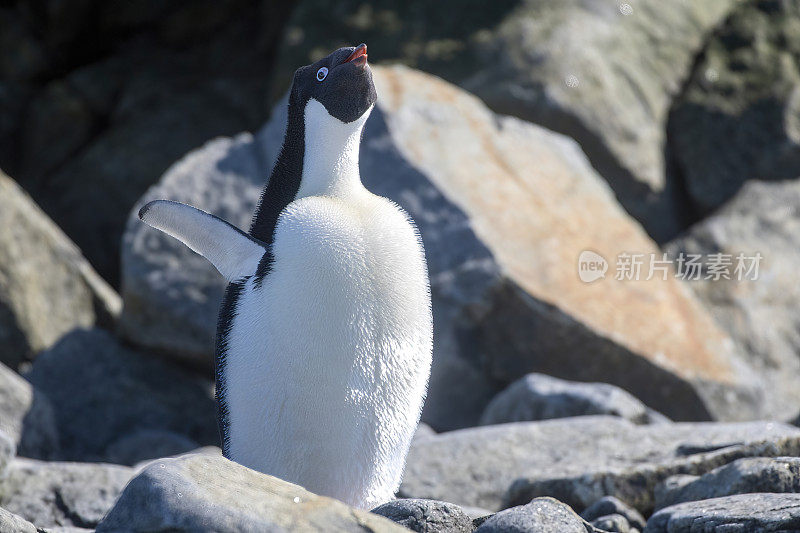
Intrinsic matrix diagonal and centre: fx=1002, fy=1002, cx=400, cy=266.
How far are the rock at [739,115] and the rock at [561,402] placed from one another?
11.0 feet

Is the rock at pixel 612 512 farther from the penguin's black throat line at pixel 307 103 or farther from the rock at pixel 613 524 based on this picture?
the penguin's black throat line at pixel 307 103

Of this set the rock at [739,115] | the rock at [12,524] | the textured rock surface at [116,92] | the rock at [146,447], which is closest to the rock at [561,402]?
the rock at [146,447]

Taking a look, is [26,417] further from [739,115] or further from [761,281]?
[739,115]

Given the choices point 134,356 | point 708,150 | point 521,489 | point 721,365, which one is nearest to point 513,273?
point 721,365

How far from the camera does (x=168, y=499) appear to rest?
6.96 ft

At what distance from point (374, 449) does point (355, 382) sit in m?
0.23

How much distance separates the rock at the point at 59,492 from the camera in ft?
12.1

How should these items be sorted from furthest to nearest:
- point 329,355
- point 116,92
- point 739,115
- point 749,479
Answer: point 116,92
point 739,115
point 749,479
point 329,355

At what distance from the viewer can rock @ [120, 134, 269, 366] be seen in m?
5.69

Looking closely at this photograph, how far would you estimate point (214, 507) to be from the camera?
6.91 feet

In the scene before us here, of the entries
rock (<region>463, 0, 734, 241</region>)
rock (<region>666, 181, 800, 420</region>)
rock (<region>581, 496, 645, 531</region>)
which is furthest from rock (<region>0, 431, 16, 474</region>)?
rock (<region>463, 0, 734, 241</region>)

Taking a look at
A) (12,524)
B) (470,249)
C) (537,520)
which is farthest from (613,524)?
(470,249)

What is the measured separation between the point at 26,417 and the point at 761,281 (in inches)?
193

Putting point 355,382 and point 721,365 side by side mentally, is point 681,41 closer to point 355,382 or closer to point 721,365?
point 721,365
